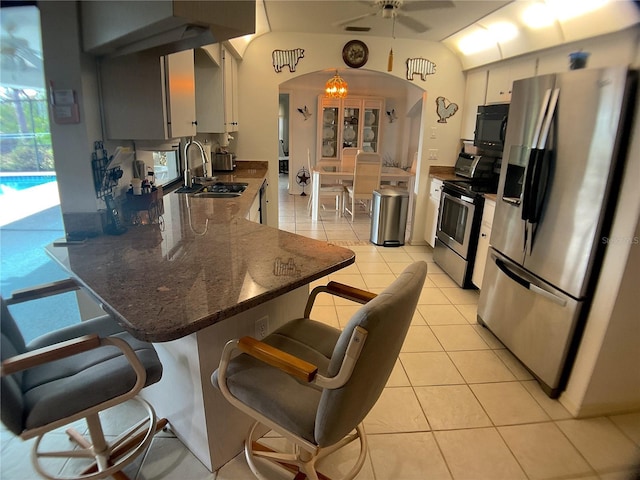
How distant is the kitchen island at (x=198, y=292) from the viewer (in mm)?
1153

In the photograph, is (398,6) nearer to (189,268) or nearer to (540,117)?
(540,117)

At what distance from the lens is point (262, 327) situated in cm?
161

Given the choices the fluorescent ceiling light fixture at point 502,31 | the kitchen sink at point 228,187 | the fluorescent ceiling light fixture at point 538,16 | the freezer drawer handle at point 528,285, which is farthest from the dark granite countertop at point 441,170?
the kitchen sink at point 228,187

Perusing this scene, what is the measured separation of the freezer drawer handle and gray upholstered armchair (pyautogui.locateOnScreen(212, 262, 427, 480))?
124 centimetres

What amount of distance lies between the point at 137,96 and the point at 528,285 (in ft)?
7.85

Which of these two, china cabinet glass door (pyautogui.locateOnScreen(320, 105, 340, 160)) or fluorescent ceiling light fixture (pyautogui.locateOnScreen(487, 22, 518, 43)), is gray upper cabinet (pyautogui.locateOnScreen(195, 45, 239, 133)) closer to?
fluorescent ceiling light fixture (pyautogui.locateOnScreen(487, 22, 518, 43))

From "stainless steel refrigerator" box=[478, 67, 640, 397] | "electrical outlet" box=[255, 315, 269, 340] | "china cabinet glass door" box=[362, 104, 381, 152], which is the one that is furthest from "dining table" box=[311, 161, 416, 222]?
"electrical outlet" box=[255, 315, 269, 340]

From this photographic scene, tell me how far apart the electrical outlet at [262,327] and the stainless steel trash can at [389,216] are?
3.20 meters

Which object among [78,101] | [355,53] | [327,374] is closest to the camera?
[327,374]

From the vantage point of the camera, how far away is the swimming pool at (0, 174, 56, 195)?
168 cm

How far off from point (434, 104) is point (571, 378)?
10.9 ft

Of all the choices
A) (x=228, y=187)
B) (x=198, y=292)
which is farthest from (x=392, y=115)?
(x=198, y=292)

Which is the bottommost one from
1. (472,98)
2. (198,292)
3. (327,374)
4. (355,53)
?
(327,374)

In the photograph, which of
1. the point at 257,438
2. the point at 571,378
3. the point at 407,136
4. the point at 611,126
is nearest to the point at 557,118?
the point at 611,126
